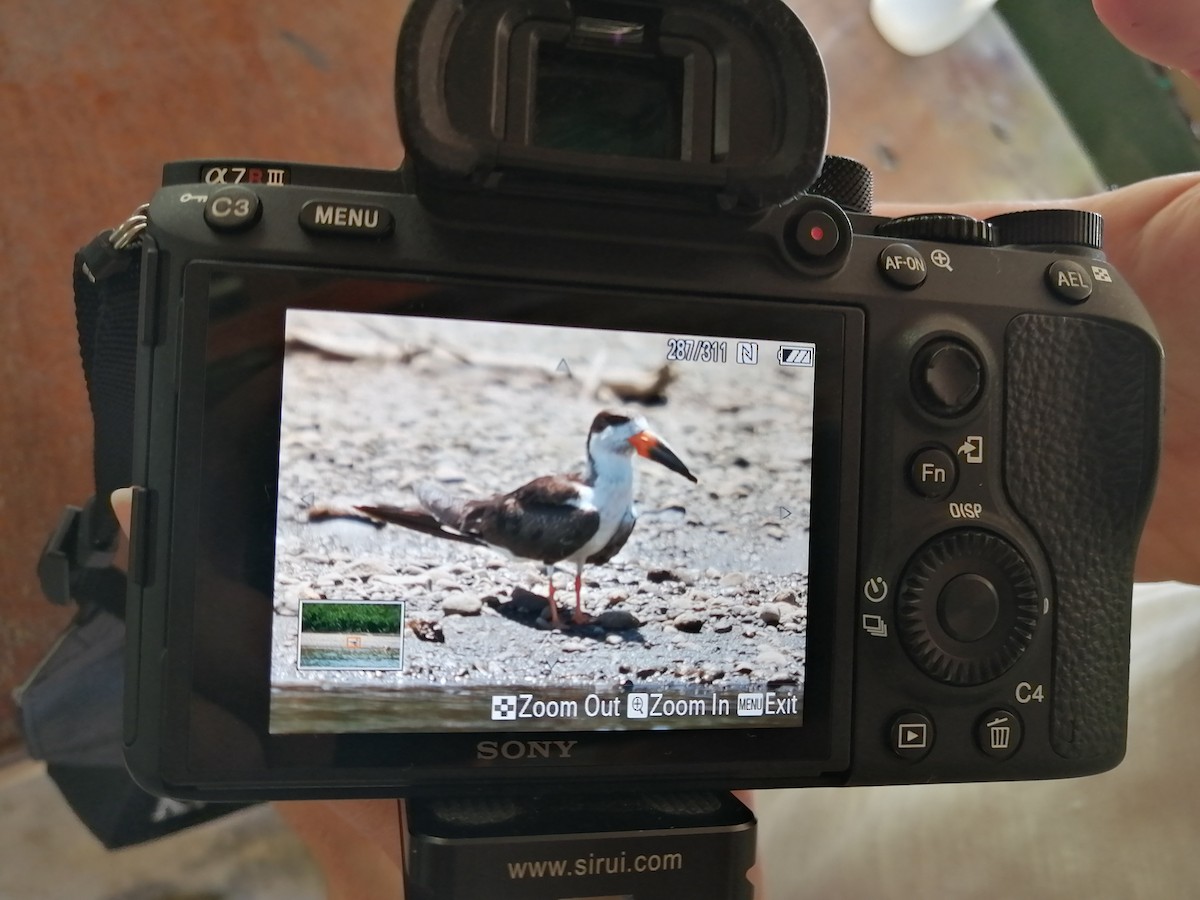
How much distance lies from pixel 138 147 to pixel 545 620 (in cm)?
63

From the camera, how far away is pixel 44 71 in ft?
2.47

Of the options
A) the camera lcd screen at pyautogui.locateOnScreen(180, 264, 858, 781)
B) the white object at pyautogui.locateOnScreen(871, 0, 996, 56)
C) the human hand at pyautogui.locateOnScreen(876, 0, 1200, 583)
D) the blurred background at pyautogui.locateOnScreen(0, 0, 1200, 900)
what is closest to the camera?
the camera lcd screen at pyautogui.locateOnScreen(180, 264, 858, 781)

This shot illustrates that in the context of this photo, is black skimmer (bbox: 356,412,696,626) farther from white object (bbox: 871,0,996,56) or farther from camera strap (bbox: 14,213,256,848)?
white object (bbox: 871,0,996,56)

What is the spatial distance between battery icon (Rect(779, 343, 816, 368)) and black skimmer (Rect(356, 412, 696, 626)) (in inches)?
2.5

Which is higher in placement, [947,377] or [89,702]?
[947,377]

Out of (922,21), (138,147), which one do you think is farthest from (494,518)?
(922,21)

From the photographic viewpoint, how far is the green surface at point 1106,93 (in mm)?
771

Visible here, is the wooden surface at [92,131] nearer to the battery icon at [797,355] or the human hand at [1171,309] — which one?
the human hand at [1171,309]

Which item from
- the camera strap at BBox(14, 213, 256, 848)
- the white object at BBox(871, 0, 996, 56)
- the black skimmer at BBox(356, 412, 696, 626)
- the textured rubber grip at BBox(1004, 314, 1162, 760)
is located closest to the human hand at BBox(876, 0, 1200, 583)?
the textured rubber grip at BBox(1004, 314, 1162, 760)

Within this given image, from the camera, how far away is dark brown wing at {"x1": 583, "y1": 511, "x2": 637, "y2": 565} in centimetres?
37

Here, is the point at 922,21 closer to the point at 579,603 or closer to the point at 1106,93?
the point at 1106,93

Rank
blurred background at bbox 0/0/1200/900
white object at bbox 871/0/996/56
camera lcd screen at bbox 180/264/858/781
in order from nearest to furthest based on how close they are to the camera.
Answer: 1. camera lcd screen at bbox 180/264/858/781
2. blurred background at bbox 0/0/1200/900
3. white object at bbox 871/0/996/56

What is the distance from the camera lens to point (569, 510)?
0.37 meters

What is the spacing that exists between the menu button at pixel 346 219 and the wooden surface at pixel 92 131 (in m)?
0.50
